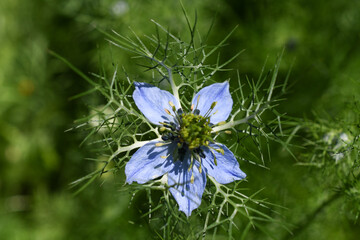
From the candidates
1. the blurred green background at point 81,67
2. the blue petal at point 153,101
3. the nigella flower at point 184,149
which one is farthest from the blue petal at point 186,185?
the blurred green background at point 81,67

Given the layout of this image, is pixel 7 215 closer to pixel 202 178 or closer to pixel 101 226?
pixel 101 226

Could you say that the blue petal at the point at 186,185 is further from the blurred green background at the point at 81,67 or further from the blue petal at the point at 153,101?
the blurred green background at the point at 81,67

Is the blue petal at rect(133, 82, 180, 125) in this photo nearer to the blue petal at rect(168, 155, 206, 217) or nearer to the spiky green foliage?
the spiky green foliage

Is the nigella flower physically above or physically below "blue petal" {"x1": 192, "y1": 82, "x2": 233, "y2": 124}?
below

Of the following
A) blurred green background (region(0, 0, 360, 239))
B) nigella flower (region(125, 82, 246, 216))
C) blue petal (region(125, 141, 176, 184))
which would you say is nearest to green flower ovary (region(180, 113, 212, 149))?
nigella flower (region(125, 82, 246, 216))

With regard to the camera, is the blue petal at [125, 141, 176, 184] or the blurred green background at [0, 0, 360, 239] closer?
the blue petal at [125, 141, 176, 184]

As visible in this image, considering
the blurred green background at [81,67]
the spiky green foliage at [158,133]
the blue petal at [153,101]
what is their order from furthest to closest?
the blurred green background at [81,67]
the blue petal at [153,101]
the spiky green foliage at [158,133]
